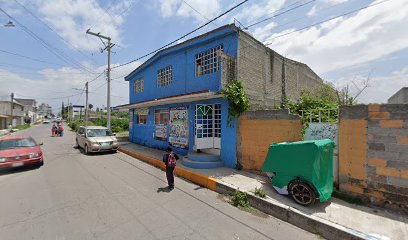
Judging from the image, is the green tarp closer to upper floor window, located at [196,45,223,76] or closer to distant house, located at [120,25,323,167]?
distant house, located at [120,25,323,167]

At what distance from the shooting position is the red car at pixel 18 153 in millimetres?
7547

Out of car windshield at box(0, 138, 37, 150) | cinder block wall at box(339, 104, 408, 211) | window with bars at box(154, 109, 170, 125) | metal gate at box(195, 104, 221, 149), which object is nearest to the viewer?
cinder block wall at box(339, 104, 408, 211)

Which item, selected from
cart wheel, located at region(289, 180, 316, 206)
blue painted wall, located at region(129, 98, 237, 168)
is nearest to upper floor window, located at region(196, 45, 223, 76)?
blue painted wall, located at region(129, 98, 237, 168)

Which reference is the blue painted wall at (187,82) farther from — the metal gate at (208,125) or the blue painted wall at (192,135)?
the metal gate at (208,125)

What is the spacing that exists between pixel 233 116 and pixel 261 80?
119 inches

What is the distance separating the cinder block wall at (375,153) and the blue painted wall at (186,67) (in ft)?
15.6

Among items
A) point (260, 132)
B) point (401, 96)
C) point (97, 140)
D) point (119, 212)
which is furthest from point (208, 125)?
point (401, 96)

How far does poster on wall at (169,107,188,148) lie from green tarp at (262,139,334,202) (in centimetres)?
565

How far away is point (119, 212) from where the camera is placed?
4.58 meters

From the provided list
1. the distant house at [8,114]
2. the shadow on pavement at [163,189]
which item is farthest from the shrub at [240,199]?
the distant house at [8,114]

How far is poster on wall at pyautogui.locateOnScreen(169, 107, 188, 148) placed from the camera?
408 inches

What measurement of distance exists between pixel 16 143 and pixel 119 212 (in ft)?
24.8

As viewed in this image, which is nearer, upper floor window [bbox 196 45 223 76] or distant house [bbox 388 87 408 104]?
upper floor window [bbox 196 45 223 76]

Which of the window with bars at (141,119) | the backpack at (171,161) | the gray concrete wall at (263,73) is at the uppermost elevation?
the gray concrete wall at (263,73)
